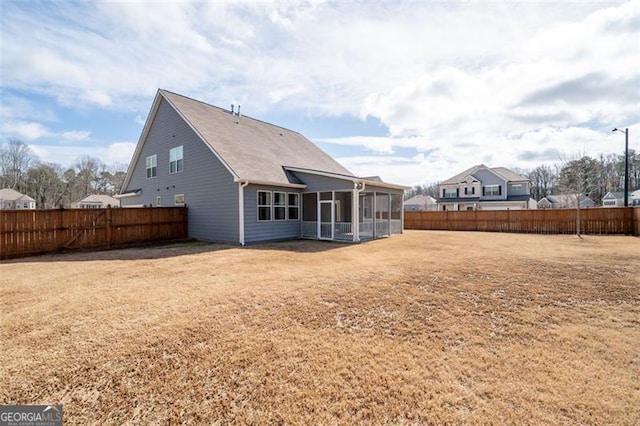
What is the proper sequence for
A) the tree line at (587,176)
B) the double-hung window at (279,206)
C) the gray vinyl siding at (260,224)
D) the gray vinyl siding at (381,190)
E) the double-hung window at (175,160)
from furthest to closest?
the tree line at (587,176) < the double-hung window at (175,160) < the gray vinyl siding at (381,190) < the double-hung window at (279,206) < the gray vinyl siding at (260,224)

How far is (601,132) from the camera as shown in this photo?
19250 millimetres

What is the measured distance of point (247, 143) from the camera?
1583 centimetres

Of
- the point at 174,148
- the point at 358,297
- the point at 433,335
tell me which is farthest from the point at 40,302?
the point at 174,148

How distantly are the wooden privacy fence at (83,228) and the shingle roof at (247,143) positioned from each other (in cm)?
423

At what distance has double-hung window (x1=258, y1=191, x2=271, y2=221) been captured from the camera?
13.5 metres

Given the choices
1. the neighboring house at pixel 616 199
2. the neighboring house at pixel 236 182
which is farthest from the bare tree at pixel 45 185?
the neighboring house at pixel 616 199

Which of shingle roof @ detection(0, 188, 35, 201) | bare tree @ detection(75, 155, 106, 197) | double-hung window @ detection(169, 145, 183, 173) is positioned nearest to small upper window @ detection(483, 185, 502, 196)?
double-hung window @ detection(169, 145, 183, 173)

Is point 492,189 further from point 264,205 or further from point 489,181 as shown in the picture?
point 264,205

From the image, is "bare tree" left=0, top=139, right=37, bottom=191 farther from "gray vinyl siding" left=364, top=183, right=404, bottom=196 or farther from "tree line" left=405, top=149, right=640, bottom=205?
"tree line" left=405, top=149, right=640, bottom=205

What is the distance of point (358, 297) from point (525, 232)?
19.4 m

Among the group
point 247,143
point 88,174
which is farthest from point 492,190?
point 88,174

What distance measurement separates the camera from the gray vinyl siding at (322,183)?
43.7 feet
